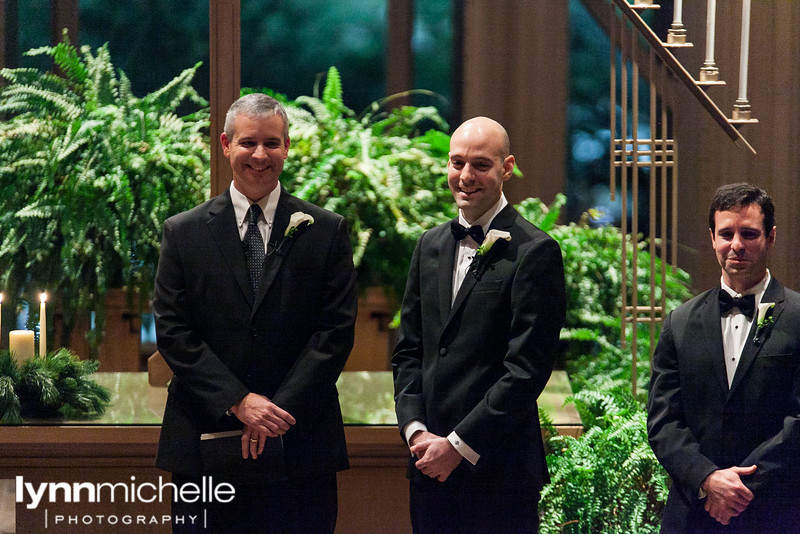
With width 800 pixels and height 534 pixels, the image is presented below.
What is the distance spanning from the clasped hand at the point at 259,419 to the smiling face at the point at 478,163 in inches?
31.3

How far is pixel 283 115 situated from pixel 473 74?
2.37 m

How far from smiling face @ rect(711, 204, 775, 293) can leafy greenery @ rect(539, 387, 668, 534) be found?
106 cm

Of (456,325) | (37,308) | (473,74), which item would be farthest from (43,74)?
(456,325)

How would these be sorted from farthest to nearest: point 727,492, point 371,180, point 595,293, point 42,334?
point 595,293 < point 371,180 < point 42,334 < point 727,492

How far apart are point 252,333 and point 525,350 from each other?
79cm

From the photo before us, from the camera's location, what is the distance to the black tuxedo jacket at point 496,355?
2.69 m

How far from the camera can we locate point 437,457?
2.70 m

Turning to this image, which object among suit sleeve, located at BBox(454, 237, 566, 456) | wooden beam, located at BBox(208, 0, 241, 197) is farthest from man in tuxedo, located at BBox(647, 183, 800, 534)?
wooden beam, located at BBox(208, 0, 241, 197)

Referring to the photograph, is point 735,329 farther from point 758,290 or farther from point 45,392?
point 45,392

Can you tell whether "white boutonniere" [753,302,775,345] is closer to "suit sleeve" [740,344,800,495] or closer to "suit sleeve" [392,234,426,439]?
"suit sleeve" [740,344,800,495]

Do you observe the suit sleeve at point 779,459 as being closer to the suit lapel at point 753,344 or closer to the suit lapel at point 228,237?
the suit lapel at point 753,344

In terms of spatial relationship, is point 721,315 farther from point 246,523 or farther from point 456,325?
point 246,523

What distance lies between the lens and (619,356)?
15.5 ft

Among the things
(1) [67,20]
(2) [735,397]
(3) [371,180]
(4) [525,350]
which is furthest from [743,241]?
(1) [67,20]
